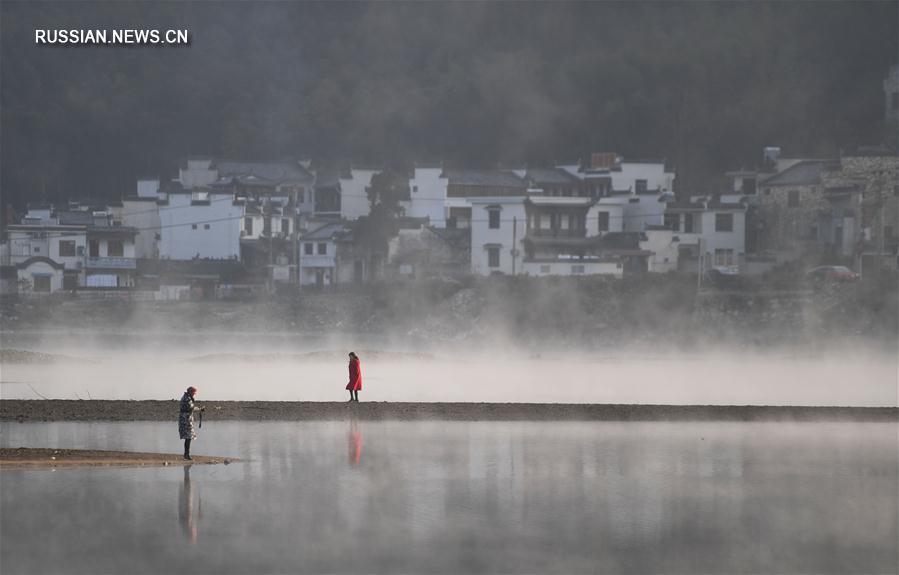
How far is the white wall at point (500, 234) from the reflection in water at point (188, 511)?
199 feet

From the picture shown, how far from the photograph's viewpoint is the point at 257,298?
82.0 metres

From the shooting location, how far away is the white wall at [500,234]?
80312 millimetres

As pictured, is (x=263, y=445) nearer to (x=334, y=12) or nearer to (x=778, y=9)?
(x=778, y=9)

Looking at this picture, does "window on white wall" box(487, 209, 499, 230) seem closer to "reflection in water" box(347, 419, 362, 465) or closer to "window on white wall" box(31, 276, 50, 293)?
"window on white wall" box(31, 276, 50, 293)

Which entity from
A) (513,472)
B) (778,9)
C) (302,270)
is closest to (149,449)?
(513,472)

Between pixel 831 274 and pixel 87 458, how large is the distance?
5752 centimetres

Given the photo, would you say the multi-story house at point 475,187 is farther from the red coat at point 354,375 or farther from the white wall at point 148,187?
the red coat at point 354,375

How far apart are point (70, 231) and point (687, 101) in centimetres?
6915

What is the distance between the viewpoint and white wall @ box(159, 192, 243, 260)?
89.3m

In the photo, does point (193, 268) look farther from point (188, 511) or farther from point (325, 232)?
point (188, 511)

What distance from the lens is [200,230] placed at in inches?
3551

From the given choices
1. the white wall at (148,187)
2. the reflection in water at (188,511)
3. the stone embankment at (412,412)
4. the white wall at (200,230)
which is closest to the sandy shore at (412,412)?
the stone embankment at (412,412)

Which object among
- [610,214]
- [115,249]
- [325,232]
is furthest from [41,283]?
[610,214]

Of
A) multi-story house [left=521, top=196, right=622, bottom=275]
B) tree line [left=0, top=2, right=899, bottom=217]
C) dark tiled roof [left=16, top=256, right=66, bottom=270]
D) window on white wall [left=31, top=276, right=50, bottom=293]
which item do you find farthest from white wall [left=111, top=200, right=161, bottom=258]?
multi-story house [left=521, top=196, right=622, bottom=275]
